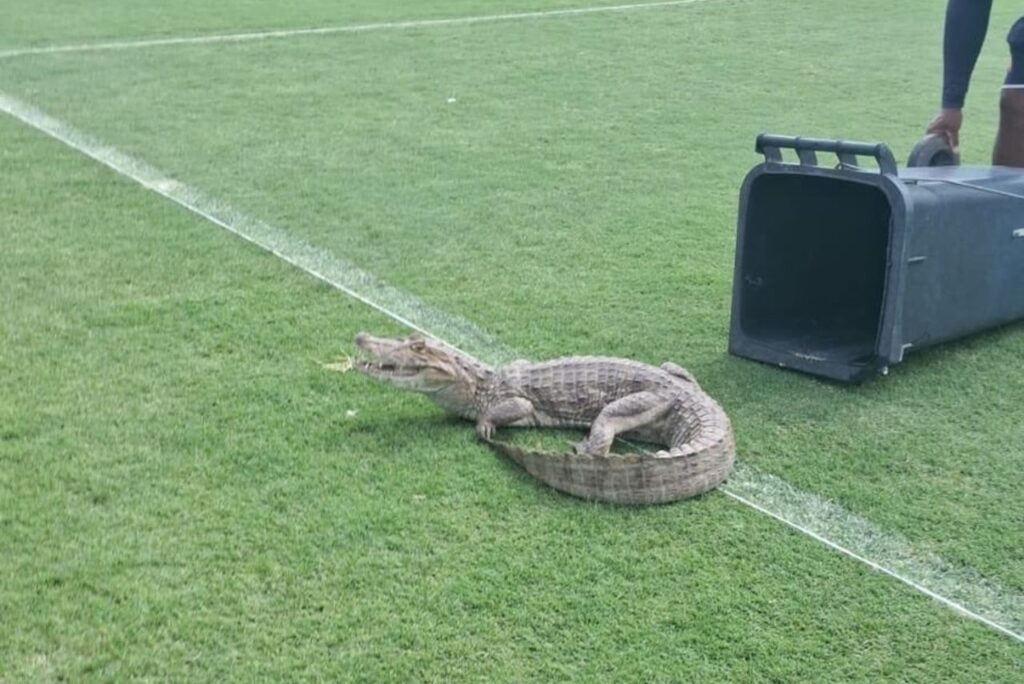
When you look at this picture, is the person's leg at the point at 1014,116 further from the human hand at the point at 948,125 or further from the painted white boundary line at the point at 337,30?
the painted white boundary line at the point at 337,30

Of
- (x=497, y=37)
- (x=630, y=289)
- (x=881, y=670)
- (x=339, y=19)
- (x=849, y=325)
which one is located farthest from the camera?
(x=339, y=19)

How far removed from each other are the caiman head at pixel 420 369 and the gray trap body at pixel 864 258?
102 cm

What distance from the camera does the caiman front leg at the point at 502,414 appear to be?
132 inches

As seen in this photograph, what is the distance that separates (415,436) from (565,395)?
43 centimetres

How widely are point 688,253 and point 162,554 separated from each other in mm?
2767

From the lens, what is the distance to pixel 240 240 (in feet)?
16.1

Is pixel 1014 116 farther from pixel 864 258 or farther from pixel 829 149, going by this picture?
pixel 829 149

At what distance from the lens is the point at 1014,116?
15.2 feet

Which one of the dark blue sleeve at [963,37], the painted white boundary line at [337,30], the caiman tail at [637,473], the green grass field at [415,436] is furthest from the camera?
the painted white boundary line at [337,30]

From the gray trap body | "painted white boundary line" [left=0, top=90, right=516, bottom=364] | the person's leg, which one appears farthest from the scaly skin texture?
the person's leg

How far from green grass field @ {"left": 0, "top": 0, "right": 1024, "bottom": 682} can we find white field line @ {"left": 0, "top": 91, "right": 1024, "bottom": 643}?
44 millimetres

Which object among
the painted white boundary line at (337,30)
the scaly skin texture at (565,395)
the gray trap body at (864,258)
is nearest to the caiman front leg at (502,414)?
the scaly skin texture at (565,395)

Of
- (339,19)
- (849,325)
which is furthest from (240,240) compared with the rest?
(339,19)

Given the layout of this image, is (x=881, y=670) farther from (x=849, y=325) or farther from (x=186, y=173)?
(x=186, y=173)
